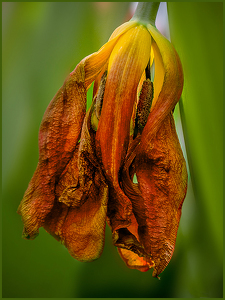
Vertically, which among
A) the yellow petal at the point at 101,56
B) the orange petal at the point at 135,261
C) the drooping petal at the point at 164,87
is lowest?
the orange petal at the point at 135,261

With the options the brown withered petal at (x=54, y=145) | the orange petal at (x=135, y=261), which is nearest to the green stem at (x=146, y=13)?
the brown withered petal at (x=54, y=145)

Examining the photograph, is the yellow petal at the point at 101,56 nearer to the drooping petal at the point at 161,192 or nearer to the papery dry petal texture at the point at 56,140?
the papery dry petal texture at the point at 56,140

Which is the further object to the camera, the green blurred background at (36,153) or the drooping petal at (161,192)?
the green blurred background at (36,153)

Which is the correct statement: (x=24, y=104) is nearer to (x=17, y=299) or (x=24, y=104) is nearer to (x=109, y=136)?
(x=109, y=136)

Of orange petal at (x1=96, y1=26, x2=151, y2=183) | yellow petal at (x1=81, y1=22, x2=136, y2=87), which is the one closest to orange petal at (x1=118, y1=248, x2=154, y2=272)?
orange petal at (x1=96, y1=26, x2=151, y2=183)

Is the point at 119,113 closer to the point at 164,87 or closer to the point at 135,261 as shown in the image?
the point at 164,87

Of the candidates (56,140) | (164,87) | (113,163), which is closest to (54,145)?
(56,140)

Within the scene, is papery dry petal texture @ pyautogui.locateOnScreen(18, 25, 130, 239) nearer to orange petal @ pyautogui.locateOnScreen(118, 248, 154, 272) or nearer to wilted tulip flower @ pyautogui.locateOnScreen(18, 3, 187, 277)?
wilted tulip flower @ pyautogui.locateOnScreen(18, 3, 187, 277)

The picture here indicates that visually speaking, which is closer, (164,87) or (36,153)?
(164,87)
